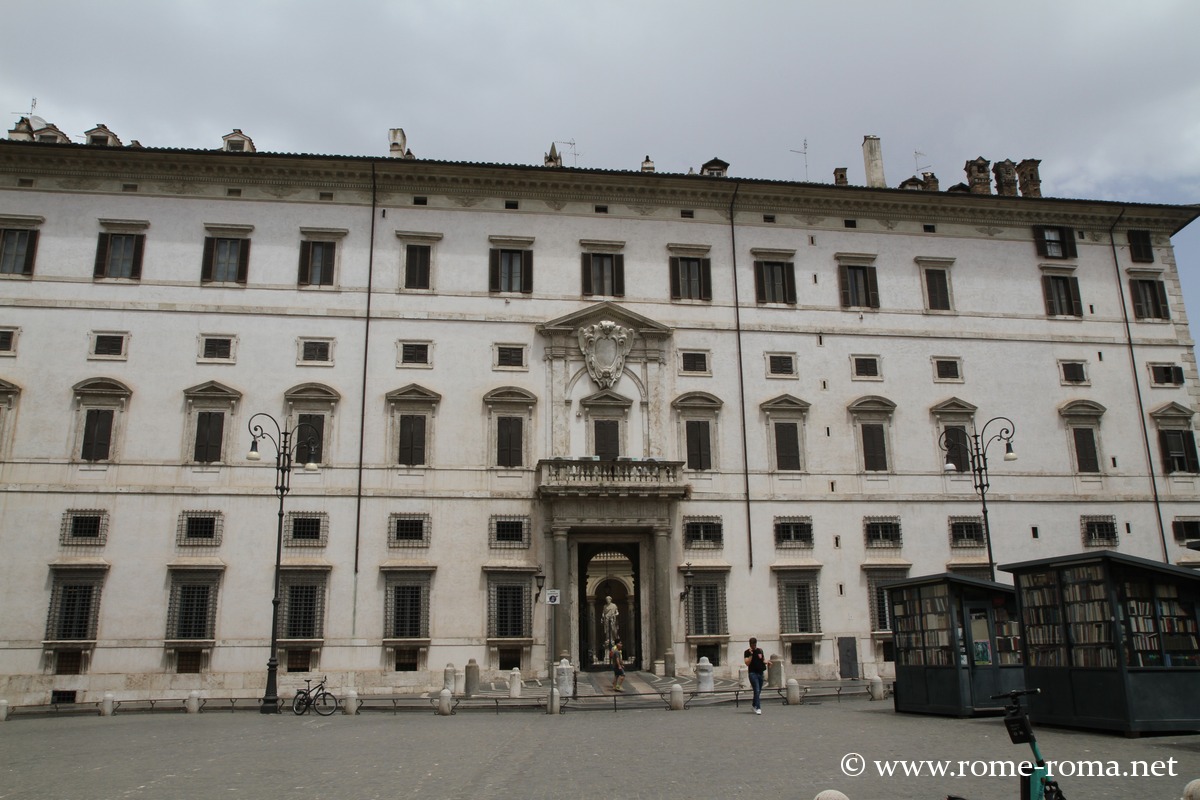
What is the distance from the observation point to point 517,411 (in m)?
31.9

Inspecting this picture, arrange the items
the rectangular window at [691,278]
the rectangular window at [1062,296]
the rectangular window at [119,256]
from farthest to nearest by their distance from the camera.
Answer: the rectangular window at [1062,296], the rectangular window at [691,278], the rectangular window at [119,256]

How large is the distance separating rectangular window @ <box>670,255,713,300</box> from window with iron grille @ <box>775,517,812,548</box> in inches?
A: 338

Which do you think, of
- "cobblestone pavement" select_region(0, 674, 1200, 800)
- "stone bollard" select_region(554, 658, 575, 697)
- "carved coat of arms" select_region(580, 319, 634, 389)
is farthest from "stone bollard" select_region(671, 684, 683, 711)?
"carved coat of arms" select_region(580, 319, 634, 389)

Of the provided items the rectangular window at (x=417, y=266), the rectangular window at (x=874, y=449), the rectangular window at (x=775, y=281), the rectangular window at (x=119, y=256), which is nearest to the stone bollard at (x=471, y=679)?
the rectangular window at (x=417, y=266)

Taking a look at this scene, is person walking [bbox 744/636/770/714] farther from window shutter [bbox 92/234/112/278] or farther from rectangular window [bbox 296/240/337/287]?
window shutter [bbox 92/234/112/278]

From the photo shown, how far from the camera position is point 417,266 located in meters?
32.9

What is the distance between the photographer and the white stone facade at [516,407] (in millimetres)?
29406

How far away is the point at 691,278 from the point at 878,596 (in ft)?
43.3

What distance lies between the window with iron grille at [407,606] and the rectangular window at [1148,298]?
29461 mm

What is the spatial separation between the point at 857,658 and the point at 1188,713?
54.3 ft

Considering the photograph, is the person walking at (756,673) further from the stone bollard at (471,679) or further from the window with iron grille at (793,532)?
the window with iron grille at (793,532)

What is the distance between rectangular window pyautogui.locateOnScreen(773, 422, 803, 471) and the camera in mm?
32812

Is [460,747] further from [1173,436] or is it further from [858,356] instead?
[1173,436]

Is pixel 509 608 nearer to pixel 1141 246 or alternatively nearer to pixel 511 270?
pixel 511 270
